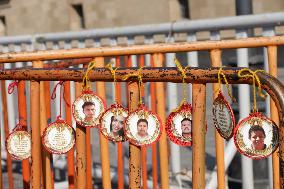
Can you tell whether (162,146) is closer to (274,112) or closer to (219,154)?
(219,154)

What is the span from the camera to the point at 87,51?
351cm

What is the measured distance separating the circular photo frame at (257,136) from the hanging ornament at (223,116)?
2.1 inches

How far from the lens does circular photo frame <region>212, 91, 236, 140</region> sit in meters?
2.43

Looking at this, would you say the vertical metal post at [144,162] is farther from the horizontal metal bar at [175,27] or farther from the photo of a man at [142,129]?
the photo of a man at [142,129]

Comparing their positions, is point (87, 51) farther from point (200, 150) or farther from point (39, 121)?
point (200, 150)

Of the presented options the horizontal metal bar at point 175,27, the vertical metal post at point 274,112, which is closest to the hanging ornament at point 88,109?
the vertical metal post at point 274,112

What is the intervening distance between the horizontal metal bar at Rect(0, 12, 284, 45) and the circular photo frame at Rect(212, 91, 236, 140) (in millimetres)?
1936

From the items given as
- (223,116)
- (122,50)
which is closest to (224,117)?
(223,116)

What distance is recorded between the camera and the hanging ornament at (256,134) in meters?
2.32

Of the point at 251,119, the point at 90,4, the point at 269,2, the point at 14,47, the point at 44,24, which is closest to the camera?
the point at 251,119

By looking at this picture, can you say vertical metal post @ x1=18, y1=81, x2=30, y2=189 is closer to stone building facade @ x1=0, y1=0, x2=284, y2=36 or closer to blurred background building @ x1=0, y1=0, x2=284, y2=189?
blurred background building @ x1=0, y1=0, x2=284, y2=189

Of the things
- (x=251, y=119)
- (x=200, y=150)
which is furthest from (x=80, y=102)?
(x=251, y=119)

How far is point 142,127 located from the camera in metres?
2.72

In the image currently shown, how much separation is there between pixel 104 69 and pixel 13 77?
23.1 inches
